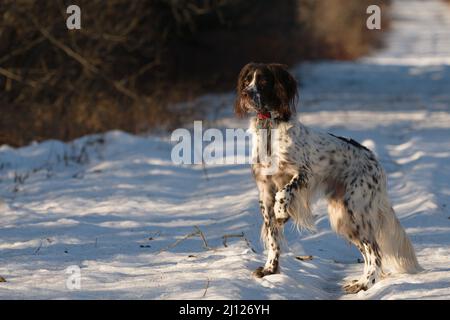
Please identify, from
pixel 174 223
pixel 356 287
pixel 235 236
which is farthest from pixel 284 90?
pixel 174 223

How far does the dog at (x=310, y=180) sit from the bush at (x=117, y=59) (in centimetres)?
736

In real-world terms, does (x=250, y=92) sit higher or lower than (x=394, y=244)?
higher

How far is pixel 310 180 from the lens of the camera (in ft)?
20.9

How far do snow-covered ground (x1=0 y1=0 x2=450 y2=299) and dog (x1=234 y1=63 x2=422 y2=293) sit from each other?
271 mm

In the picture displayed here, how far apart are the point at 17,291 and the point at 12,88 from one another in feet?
32.0

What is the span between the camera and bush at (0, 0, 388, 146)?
1455 cm

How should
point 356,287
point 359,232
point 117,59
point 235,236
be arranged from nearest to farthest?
1. point 356,287
2. point 359,232
3. point 235,236
4. point 117,59

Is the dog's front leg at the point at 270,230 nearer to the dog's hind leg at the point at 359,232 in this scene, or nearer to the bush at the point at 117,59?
the dog's hind leg at the point at 359,232

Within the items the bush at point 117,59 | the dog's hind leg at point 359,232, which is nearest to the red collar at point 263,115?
the dog's hind leg at point 359,232

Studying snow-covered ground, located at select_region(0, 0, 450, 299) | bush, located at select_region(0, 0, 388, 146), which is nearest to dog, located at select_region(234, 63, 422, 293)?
snow-covered ground, located at select_region(0, 0, 450, 299)

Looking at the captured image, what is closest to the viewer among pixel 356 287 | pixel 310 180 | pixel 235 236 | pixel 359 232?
pixel 356 287

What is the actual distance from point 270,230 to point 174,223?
7.03ft

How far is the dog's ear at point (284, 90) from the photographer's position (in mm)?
6426

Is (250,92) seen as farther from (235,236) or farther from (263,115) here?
(235,236)
